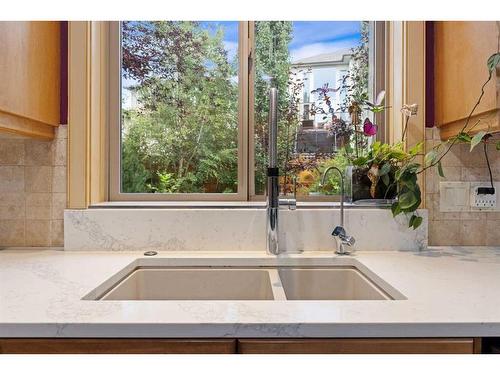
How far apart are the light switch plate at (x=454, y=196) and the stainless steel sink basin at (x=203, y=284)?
737 millimetres

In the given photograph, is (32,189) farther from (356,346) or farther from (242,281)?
(356,346)

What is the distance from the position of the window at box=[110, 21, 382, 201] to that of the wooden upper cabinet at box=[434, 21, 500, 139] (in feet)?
1.16

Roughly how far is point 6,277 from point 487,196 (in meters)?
1.62

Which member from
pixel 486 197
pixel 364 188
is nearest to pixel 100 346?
pixel 364 188

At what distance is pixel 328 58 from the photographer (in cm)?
171

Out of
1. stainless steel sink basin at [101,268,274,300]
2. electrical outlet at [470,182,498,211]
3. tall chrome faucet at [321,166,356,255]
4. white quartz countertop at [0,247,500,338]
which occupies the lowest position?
stainless steel sink basin at [101,268,274,300]

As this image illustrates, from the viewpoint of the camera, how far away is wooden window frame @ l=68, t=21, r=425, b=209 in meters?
1.46

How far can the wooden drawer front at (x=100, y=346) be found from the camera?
785 mm

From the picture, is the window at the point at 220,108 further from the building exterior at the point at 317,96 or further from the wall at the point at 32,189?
the wall at the point at 32,189

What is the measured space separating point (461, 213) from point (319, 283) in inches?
24.8

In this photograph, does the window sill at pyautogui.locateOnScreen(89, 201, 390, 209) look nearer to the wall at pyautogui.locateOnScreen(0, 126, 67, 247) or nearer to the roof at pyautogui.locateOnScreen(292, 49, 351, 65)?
the wall at pyautogui.locateOnScreen(0, 126, 67, 247)

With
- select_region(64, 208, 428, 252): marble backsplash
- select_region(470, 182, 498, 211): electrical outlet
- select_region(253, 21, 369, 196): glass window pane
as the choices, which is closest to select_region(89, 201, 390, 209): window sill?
select_region(64, 208, 428, 252): marble backsplash

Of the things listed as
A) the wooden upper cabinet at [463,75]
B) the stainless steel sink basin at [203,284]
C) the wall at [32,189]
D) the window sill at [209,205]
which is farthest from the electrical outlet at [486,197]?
the wall at [32,189]

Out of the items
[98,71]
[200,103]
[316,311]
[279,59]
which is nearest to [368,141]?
[279,59]
